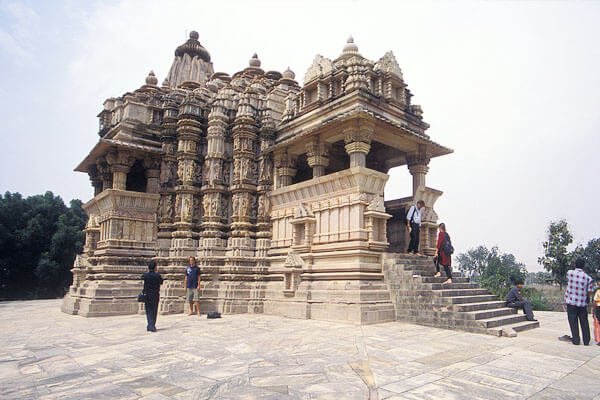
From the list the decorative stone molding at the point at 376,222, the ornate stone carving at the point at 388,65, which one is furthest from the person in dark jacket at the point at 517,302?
the ornate stone carving at the point at 388,65

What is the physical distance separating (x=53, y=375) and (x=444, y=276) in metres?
9.91

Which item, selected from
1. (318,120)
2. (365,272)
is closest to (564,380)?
Result: (365,272)

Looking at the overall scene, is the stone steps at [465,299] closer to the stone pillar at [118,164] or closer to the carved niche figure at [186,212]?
the carved niche figure at [186,212]

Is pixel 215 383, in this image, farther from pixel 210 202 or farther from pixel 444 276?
pixel 210 202

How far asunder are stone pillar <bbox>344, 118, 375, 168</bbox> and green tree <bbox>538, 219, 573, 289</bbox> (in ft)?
98.9

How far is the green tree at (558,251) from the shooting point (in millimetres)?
34406

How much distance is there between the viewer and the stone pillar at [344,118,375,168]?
39.2ft

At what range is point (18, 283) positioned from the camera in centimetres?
3036

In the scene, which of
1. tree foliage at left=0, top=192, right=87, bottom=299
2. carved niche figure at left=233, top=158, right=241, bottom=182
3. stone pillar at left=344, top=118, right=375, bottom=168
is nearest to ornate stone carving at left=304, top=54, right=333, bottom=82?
stone pillar at left=344, top=118, right=375, bottom=168

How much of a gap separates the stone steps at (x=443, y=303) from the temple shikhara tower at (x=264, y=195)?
42cm

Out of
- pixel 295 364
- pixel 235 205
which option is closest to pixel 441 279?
pixel 295 364

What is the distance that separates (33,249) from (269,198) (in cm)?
2403

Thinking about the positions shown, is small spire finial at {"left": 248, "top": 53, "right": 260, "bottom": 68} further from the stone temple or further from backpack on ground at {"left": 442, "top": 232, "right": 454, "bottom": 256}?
backpack on ground at {"left": 442, "top": 232, "right": 454, "bottom": 256}

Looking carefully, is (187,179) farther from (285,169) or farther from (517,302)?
(517,302)
